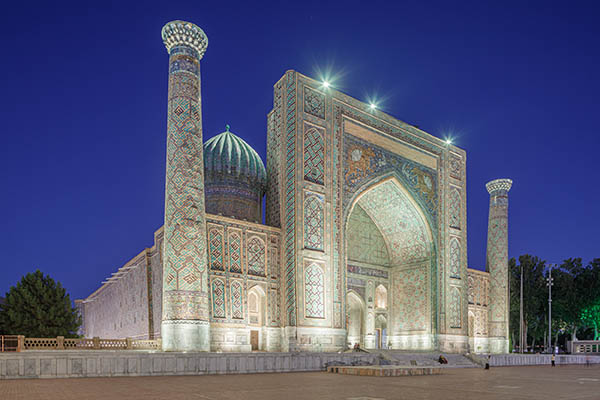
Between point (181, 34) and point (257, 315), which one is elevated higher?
point (181, 34)

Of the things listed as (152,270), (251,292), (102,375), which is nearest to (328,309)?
(251,292)

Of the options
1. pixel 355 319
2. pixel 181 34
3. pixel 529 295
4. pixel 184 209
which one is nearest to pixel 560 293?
pixel 529 295

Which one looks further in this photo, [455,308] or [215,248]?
[455,308]

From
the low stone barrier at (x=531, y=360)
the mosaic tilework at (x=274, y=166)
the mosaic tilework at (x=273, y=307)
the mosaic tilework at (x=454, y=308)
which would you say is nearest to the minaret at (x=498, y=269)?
the low stone barrier at (x=531, y=360)

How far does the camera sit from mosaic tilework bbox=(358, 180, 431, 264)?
20672 mm

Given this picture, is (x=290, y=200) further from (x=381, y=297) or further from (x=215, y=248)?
(x=381, y=297)

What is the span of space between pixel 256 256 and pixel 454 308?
10.2 meters

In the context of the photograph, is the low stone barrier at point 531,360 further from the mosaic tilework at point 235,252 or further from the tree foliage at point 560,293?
the mosaic tilework at point 235,252

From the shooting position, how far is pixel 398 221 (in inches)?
850

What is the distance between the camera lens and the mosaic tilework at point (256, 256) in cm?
1569

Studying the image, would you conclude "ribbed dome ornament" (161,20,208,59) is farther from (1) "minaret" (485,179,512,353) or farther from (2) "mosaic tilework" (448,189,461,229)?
(1) "minaret" (485,179,512,353)

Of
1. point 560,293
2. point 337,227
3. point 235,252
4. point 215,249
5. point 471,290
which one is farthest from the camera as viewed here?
point 560,293

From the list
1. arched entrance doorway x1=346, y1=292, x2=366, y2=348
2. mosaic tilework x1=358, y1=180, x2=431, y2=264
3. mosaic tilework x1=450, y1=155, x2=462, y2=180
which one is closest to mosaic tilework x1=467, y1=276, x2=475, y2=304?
mosaic tilework x1=358, y1=180, x2=431, y2=264

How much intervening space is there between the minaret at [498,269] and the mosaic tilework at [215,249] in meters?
15.0
